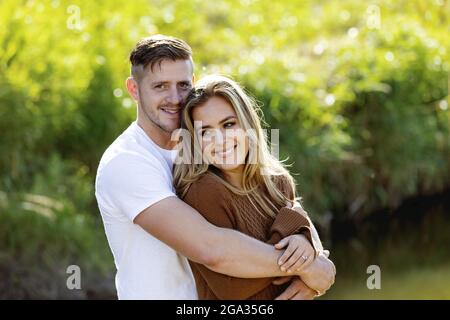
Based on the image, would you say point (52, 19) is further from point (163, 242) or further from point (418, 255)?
point (163, 242)

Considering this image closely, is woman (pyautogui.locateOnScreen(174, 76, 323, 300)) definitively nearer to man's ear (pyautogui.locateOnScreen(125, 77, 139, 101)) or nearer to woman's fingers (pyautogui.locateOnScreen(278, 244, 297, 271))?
woman's fingers (pyautogui.locateOnScreen(278, 244, 297, 271))

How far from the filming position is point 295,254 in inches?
85.7

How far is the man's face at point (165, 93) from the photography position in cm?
238

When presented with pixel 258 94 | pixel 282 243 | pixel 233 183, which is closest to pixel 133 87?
pixel 233 183

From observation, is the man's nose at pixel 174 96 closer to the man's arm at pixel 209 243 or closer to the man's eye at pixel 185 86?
the man's eye at pixel 185 86

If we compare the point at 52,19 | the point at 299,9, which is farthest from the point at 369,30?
the point at 52,19

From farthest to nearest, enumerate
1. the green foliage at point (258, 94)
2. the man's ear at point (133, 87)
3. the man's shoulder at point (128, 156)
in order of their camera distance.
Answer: the green foliage at point (258, 94) < the man's ear at point (133, 87) < the man's shoulder at point (128, 156)

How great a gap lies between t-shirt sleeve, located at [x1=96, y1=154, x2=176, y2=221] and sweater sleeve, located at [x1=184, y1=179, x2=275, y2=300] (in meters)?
0.07

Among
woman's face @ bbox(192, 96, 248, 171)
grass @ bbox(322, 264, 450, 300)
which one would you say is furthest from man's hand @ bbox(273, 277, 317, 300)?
grass @ bbox(322, 264, 450, 300)

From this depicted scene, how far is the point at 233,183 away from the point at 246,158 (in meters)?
0.09

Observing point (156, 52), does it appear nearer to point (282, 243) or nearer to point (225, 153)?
point (225, 153)

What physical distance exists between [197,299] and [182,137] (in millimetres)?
446

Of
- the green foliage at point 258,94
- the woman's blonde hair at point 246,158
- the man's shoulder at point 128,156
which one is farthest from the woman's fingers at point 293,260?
the green foliage at point 258,94

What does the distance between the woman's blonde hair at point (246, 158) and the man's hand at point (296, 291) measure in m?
0.18
